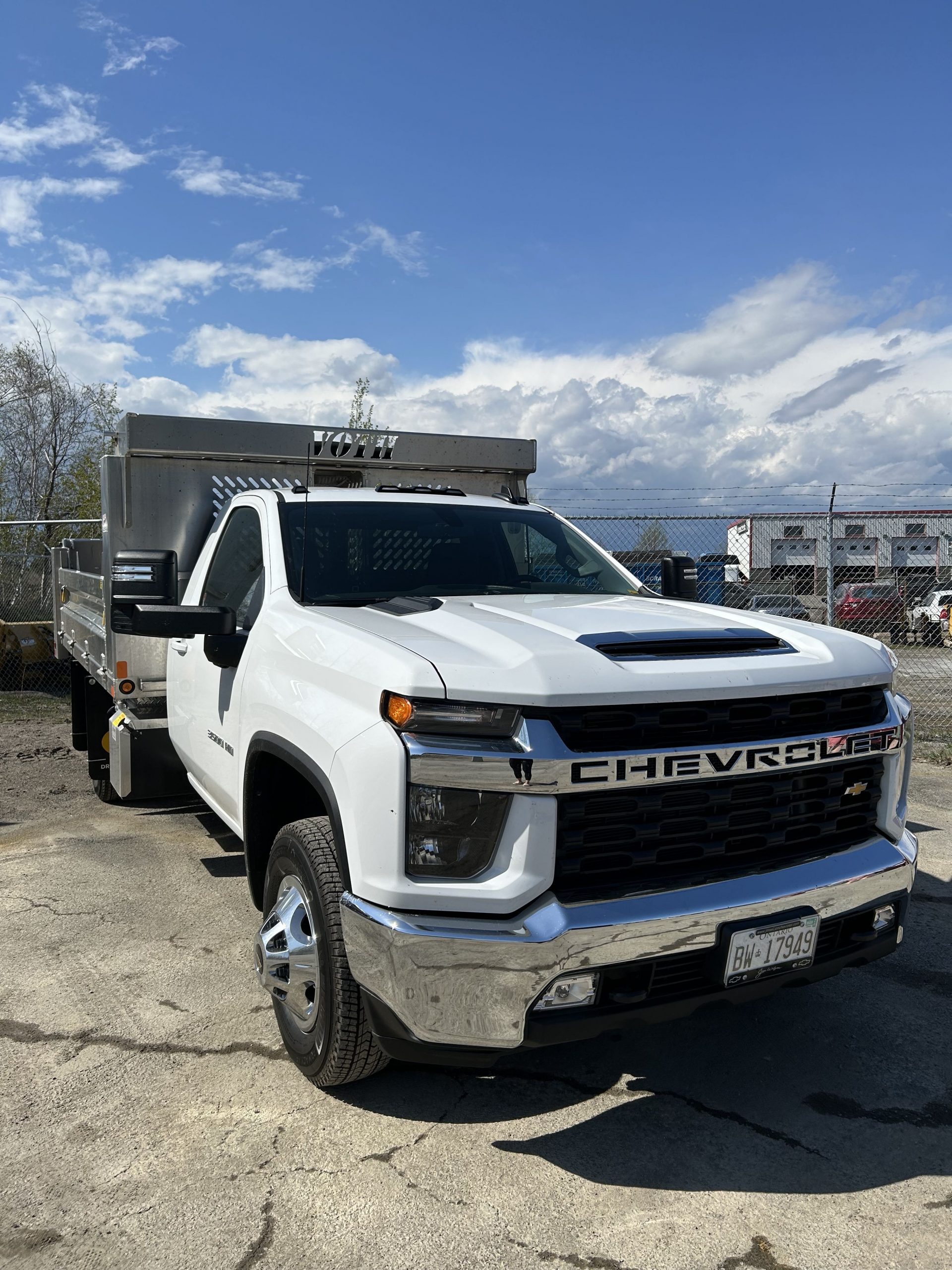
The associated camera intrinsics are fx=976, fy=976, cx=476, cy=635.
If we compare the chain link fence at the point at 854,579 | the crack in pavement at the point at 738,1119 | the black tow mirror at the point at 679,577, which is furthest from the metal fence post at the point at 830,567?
the crack in pavement at the point at 738,1119

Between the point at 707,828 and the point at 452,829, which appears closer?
the point at 452,829

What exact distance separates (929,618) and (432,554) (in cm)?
1715

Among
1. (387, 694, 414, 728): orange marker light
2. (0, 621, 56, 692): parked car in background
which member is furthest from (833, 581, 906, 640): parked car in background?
(387, 694, 414, 728): orange marker light

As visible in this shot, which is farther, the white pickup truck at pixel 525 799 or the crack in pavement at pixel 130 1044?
the crack in pavement at pixel 130 1044

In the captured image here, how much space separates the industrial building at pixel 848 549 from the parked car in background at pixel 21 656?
13.0 m

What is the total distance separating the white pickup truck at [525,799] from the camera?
2.38m

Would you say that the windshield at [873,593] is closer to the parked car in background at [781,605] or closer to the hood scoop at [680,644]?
the parked car in background at [781,605]

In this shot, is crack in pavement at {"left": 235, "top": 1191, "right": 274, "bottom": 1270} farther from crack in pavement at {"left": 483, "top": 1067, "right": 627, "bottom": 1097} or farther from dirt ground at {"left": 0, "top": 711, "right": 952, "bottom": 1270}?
crack in pavement at {"left": 483, "top": 1067, "right": 627, "bottom": 1097}

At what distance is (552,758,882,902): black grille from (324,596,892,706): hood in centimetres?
26

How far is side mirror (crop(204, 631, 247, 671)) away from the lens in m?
3.71

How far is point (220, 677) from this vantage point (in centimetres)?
398

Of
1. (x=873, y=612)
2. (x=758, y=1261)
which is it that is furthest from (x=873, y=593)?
(x=758, y=1261)

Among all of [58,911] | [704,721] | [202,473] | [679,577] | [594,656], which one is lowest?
[58,911]

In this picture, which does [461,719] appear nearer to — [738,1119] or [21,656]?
[738,1119]
